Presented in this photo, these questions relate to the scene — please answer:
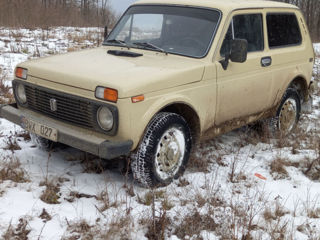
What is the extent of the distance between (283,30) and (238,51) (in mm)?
1695

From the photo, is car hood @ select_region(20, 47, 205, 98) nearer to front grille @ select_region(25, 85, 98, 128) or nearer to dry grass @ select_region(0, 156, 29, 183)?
front grille @ select_region(25, 85, 98, 128)

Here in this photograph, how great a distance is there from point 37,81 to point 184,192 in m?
1.91

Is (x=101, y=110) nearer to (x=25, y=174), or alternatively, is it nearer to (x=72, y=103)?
(x=72, y=103)

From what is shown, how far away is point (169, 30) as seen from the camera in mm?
4723

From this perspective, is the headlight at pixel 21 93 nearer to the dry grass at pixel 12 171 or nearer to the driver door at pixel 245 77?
the dry grass at pixel 12 171

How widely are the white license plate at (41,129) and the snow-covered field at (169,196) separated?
42 cm

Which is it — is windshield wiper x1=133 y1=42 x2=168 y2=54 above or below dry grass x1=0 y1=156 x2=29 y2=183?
above

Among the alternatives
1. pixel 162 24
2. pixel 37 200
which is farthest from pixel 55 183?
pixel 162 24

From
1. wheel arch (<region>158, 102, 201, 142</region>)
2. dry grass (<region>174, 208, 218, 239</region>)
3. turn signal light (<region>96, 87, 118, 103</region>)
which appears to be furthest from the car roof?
dry grass (<region>174, 208, 218, 239</region>)

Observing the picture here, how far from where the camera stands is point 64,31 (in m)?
15.4

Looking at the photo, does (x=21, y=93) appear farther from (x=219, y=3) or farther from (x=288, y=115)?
(x=288, y=115)

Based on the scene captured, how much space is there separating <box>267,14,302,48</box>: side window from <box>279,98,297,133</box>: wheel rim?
0.91 meters

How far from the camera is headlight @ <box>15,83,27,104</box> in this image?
4.36 meters

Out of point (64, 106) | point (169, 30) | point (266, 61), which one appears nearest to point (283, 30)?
point (266, 61)
